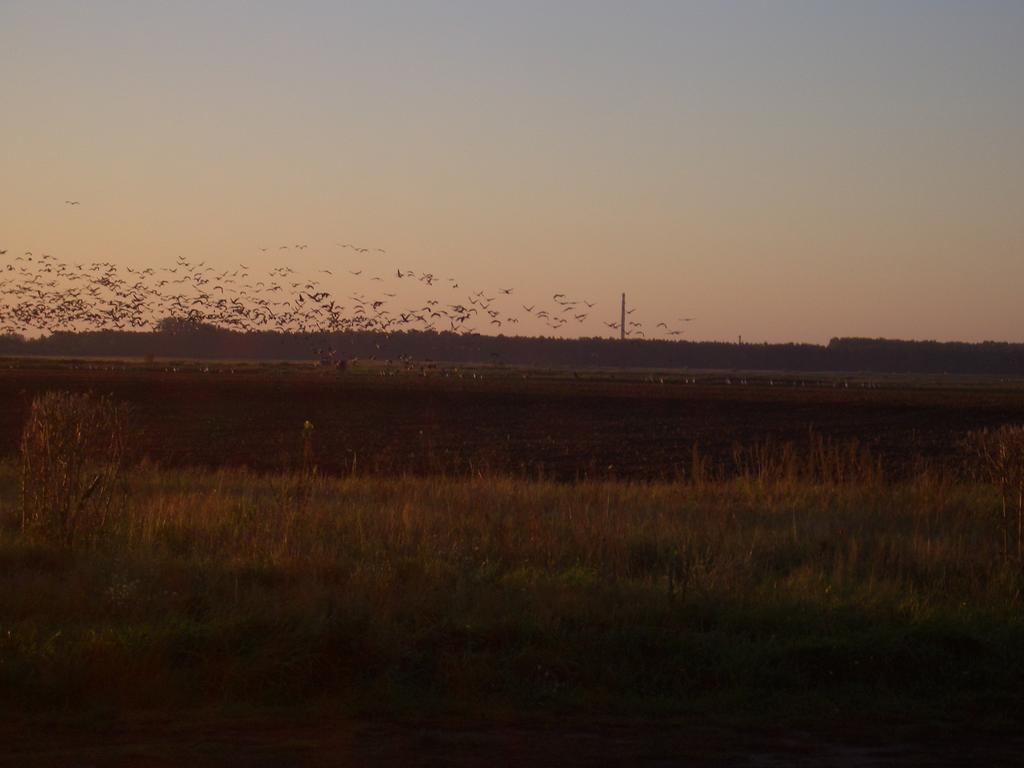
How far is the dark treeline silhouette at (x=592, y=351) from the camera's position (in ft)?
505

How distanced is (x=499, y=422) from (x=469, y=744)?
33.9m

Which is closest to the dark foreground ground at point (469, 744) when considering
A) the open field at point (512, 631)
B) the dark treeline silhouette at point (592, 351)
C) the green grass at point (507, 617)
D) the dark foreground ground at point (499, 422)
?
the open field at point (512, 631)

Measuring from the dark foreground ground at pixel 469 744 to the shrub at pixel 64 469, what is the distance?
510cm

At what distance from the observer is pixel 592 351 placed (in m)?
166

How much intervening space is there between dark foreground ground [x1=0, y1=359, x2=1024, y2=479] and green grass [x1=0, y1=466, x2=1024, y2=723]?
540 cm

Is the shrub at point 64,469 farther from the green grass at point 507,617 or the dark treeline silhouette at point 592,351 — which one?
the dark treeline silhouette at point 592,351

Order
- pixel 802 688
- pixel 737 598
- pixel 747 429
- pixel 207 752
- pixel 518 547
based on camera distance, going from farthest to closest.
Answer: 1. pixel 747 429
2. pixel 518 547
3. pixel 737 598
4. pixel 802 688
5. pixel 207 752

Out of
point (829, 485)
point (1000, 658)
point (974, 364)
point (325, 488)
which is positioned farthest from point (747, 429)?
point (974, 364)

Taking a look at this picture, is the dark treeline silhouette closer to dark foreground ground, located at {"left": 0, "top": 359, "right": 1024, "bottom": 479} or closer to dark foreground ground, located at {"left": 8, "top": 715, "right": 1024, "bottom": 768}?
dark foreground ground, located at {"left": 0, "top": 359, "right": 1024, "bottom": 479}

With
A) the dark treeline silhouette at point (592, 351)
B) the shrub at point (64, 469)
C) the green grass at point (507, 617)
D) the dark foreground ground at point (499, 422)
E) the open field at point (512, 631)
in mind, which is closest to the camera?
the open field at point (512, 631)

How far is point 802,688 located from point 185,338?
151 metres

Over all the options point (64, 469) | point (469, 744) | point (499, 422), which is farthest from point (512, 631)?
point (499, 422)

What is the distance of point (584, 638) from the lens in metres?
8.32

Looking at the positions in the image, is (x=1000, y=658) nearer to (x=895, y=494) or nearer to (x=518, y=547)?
(x=518, y=547)
